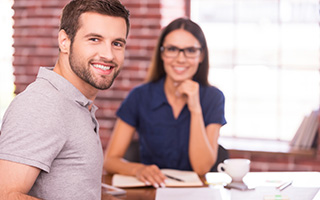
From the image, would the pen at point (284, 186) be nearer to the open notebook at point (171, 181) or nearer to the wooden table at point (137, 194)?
the open notebook at point (171, 181)

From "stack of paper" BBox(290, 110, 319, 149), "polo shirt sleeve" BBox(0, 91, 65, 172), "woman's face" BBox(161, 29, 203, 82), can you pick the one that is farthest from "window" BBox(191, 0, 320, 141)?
"polo shirt sleeve" BBox(0, 91, 65, 172)

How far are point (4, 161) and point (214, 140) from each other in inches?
55.0

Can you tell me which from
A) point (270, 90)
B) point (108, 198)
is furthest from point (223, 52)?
point (108, 198)

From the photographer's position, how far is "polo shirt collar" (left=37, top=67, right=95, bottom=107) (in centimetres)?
123

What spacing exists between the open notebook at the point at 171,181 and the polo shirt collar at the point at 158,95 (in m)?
0.55

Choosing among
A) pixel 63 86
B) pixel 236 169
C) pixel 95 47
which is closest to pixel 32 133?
pixel 63 86

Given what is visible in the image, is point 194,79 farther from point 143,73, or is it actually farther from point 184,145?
point 143,73

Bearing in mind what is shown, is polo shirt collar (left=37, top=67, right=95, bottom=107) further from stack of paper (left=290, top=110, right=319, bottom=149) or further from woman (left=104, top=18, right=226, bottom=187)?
stack of paper (left=290, top=110, right=319, bottom=149)

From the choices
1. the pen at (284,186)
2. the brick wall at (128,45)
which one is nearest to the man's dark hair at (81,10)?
the pen at (284,186)

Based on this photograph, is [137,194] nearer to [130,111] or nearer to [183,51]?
[130,111]

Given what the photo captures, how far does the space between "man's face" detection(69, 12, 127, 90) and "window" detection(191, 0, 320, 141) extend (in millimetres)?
2450

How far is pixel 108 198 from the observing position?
1.55 metres

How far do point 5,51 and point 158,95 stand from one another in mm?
2303

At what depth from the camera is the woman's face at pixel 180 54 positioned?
230 centimetres
